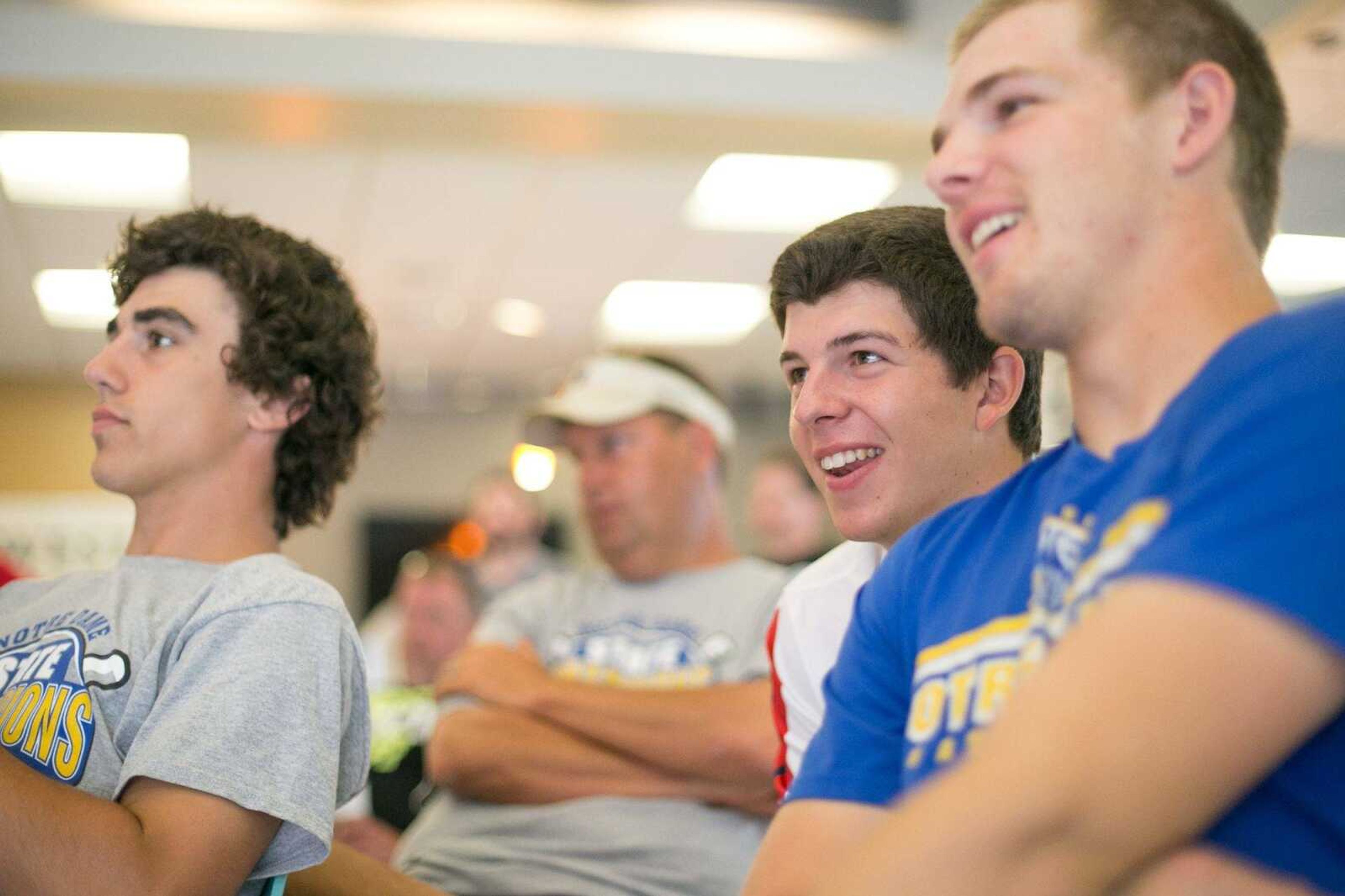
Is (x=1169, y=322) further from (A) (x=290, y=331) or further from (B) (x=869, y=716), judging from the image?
(A) (x=290, y=331)

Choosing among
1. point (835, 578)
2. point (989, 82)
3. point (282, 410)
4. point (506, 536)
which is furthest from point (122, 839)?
point (506, 536)

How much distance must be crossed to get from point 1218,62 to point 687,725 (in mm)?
1333

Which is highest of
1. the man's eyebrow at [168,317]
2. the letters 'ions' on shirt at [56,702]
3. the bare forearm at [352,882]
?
the man's eyebrow at [168,317]

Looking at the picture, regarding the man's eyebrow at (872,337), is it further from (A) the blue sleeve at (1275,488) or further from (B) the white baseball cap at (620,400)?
(B) the white baseball cap at (620,400)

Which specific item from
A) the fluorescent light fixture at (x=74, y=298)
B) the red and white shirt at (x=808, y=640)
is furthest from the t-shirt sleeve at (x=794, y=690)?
the fluorescent light fixture at (x=74, y=298)

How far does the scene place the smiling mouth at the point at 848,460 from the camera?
4.94 ft

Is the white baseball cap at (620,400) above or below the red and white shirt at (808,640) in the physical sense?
above

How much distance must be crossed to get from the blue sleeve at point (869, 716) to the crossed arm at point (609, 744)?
0.89 metres

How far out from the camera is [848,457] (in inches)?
59.5

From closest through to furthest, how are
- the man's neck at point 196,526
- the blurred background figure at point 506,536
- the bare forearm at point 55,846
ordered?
the bare forearm at point 55,846 → the man's neck at point 196,526 → the blurred background figure at point 506,536

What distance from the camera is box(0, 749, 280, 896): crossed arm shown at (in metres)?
1.24

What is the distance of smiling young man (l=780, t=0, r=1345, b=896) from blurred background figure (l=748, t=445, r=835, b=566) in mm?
3794

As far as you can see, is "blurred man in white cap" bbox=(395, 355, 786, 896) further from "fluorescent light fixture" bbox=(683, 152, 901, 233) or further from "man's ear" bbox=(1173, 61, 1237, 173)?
"fluorescent light fixture" bbox=(683, 152, 901, 233)

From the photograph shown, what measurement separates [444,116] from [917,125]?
1.57 metres
